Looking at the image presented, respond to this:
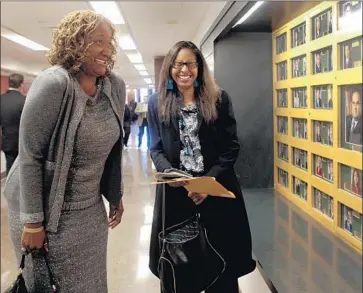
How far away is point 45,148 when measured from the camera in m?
1.18

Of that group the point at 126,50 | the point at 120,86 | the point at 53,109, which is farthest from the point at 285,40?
Result: the point at 53,109

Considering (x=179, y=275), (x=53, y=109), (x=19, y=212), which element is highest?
(x=53, y=109)

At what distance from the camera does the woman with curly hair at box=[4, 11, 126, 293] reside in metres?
1.16

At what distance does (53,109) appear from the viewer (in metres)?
1.15

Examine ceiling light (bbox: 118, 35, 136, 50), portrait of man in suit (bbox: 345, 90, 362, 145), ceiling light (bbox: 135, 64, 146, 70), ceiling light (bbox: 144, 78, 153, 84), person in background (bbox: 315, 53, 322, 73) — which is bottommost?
portrait of man in suit (bbox: 345, 90, 362, 145)

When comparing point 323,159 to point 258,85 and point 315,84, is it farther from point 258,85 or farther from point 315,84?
point 258,85

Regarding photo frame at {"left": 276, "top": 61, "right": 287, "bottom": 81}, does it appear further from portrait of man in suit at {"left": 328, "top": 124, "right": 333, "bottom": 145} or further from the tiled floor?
the tiled floor

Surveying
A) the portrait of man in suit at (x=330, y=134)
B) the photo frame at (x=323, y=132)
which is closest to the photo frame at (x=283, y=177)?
the photo frame at (x=323, y=132)

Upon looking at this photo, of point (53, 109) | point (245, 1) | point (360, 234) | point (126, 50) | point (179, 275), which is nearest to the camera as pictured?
point (53, 109)

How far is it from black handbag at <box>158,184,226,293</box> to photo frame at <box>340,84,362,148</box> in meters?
0.70

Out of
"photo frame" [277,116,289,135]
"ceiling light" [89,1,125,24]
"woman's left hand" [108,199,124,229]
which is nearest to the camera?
"woman's left hand" [108,199,124,229]

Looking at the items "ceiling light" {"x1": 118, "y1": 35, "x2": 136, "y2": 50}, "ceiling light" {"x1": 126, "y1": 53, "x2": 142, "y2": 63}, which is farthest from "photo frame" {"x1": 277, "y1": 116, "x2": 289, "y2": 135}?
"ceiling light" {"x1": 118, "y1": 35, "x2": 136, "y2": 50}

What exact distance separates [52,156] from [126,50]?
1.65 m

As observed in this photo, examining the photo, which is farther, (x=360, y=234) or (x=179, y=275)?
(x=179, y=275)
